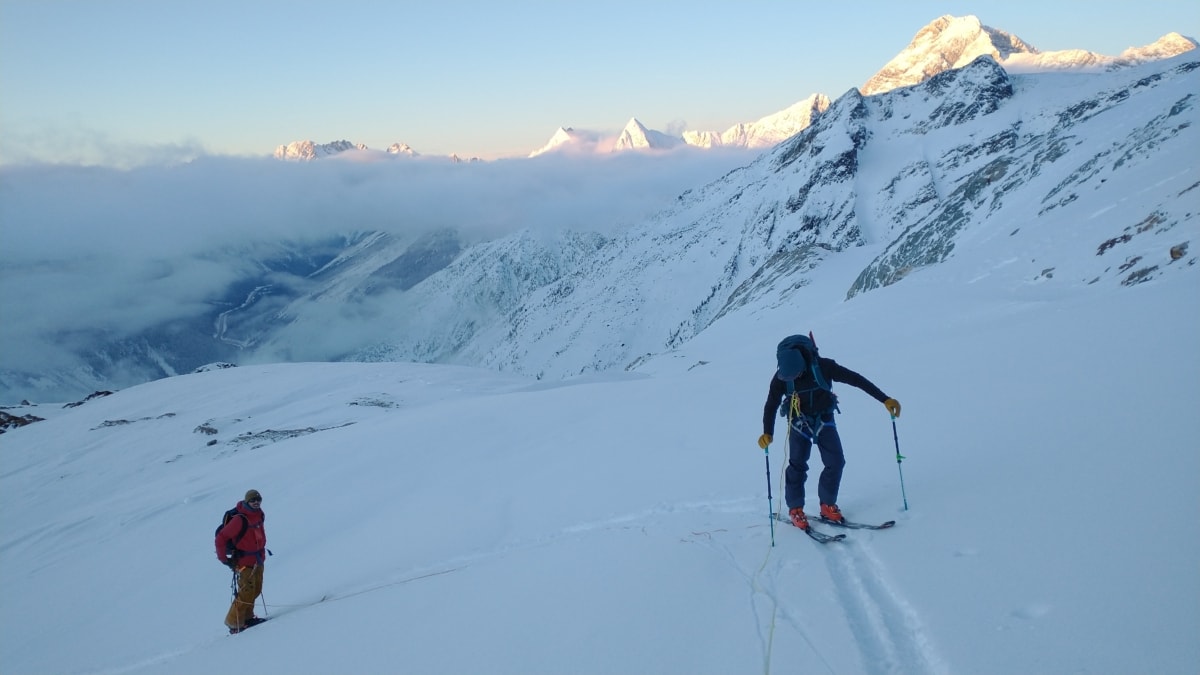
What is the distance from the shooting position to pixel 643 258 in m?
174

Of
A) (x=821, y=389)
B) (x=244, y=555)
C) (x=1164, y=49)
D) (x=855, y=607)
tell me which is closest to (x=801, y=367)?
(x=821, y=389)

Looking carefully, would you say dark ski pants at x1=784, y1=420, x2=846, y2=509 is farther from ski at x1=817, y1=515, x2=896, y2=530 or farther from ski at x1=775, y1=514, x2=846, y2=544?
ski at x1=775, y1=514, x2=846, y2=544

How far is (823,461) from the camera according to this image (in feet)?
24.0

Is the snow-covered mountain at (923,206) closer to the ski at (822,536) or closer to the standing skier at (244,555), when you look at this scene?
the ski at (822,536)

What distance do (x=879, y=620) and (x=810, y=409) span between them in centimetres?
278

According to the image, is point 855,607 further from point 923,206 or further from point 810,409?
point 923,206

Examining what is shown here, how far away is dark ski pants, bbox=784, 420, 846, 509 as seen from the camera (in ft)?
23.8

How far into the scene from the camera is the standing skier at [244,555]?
9.34 m

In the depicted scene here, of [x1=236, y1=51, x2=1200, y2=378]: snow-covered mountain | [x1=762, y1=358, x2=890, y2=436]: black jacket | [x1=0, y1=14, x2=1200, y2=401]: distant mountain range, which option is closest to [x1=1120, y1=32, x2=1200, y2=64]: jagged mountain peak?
[x1=0, y1=14, x2=1200, y2=401]: distant mountain range

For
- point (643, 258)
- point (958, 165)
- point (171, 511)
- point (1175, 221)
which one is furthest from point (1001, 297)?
point (643, 258)

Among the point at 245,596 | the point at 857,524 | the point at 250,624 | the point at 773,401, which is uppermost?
the point at 773,401

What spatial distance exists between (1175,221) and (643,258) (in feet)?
522

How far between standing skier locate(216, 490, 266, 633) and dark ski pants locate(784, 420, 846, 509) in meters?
7.83

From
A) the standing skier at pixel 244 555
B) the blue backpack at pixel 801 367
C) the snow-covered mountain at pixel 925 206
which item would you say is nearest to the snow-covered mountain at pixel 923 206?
the snow-covered mountain at pixel 925 206
